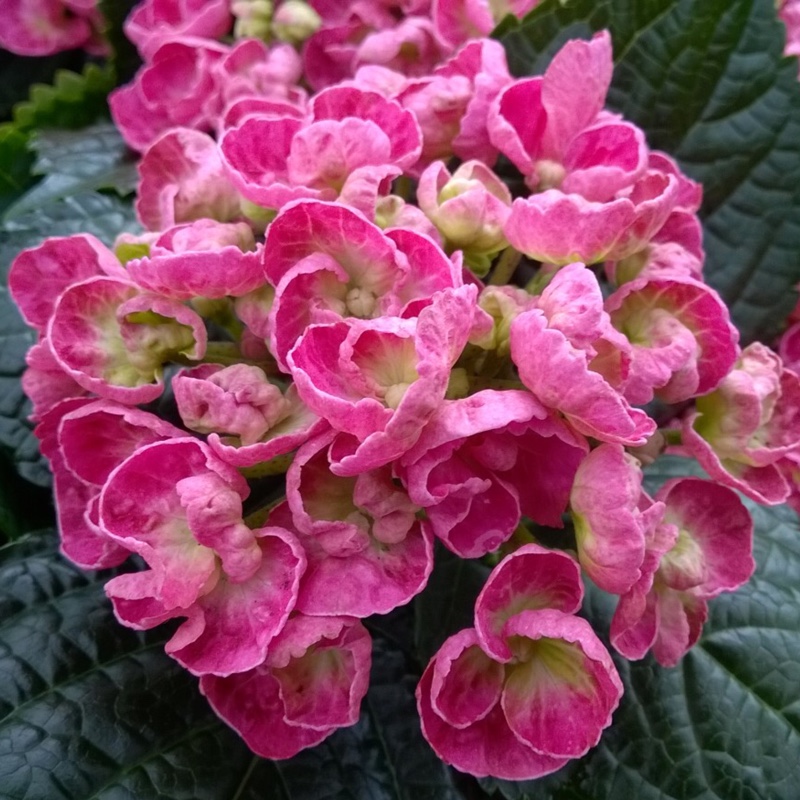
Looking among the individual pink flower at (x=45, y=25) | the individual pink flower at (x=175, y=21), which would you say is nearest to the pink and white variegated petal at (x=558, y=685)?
the individual pink flower at (x=175, y=21)

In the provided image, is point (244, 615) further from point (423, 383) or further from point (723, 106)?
point (723, 106)

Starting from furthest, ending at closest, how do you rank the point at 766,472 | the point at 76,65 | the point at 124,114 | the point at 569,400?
1. the point at 76,65
2. the point at 124,114
3. the point at 766,472
4. the point at 569,400

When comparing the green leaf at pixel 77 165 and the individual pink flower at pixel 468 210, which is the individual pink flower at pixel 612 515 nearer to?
the individual pink flower at pixel 468 210

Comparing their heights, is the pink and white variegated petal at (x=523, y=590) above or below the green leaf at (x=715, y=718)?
above

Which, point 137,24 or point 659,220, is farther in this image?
point 137,24

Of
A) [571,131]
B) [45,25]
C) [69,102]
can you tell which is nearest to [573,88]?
[571,131]

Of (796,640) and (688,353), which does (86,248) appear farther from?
(796,640)

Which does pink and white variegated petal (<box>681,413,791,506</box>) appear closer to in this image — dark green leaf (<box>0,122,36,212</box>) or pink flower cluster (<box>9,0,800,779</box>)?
pink flower cluster (<box>9,0,800,779</box>)

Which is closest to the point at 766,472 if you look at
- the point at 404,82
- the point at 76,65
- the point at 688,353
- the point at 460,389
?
the point at 688,353
